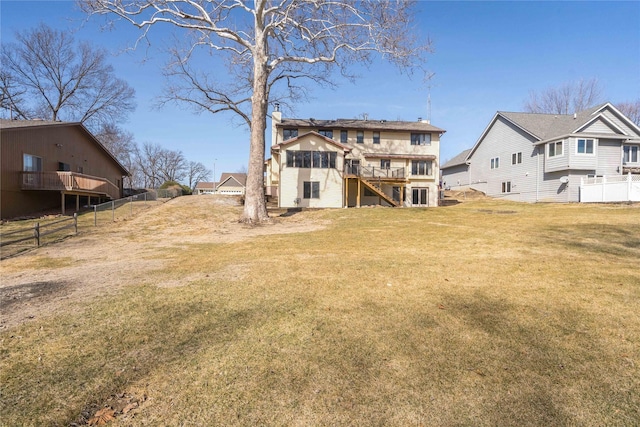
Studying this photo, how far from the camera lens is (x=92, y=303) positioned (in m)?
4.93

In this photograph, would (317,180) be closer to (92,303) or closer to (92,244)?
(92,244)

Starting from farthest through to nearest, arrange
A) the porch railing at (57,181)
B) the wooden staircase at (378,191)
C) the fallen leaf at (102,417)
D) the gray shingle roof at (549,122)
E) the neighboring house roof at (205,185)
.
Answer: the neighboring house roof at (205,185)
the wooden staircase at (378,191)
the gray shingle roof at (549,122)
the porch railing at (57,181)
the fallen leaf at (102,417)

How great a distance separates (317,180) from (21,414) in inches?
1007

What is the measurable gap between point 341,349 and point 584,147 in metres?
32.0

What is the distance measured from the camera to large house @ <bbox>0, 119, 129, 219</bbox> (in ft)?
62.6

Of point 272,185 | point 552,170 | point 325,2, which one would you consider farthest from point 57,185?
point 552,170

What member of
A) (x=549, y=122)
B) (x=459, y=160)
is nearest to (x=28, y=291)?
(x=549, y=122)

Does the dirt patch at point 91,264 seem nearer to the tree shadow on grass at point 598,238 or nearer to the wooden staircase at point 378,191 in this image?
the tree shadow on grass at point 598,238

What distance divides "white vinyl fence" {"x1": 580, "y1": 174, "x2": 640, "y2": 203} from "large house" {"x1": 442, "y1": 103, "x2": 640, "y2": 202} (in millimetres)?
933

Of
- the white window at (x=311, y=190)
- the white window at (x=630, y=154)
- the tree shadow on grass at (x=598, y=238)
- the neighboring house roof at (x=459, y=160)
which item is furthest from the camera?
the neighboring house roof at (x=459, y=160)

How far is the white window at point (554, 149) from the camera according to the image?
27.0 m

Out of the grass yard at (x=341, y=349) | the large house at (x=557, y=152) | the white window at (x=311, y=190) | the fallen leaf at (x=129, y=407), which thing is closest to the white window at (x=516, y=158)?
the large house at (x=557, y=152)

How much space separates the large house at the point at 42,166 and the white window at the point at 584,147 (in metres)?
37.8

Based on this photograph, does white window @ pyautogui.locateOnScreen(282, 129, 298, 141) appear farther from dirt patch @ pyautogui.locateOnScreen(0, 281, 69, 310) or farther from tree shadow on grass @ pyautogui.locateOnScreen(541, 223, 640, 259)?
dirt patch @ pyautogui.locateOnScreen(0, 281, 69, 310)
